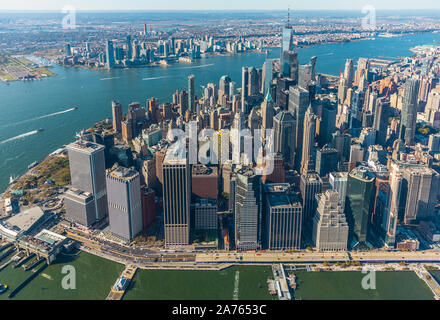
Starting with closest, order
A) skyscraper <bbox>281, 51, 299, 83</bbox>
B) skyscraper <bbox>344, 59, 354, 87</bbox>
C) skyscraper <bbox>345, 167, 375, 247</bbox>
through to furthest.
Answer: skyscraper <bbox>345, 167, 375, 247</bbox>, skyscraper <bbox>281, 51, 299, 83</bbox>, skyscraper <bbox>344, 59, 354, 87</bbox>

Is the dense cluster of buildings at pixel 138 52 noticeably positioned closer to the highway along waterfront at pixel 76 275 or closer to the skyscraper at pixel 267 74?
the skyscraper at pixel 267 74

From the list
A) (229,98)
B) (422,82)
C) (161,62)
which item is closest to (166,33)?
(161,62)

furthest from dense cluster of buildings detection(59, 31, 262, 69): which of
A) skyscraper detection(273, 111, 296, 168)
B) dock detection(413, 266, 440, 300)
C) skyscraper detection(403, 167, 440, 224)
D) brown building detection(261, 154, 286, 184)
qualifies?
dock detection(413, 266, 440, 300)

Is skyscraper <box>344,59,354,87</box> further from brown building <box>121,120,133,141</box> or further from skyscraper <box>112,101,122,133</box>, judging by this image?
skyscraper <box>112,101,122,133</box>

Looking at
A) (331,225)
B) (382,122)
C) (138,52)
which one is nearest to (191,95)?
(382,122)

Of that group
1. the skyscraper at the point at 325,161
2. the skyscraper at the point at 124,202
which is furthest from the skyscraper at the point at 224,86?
the skyscraper at the point at 124,202

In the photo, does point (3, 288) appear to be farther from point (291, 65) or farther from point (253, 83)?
point (291, 65)
